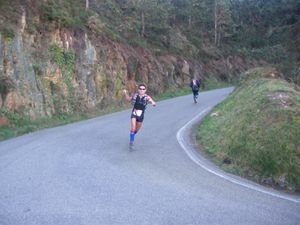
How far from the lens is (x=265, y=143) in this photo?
914 cm

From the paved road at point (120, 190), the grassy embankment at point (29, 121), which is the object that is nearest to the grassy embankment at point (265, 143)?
the paved road at point (120, 190)

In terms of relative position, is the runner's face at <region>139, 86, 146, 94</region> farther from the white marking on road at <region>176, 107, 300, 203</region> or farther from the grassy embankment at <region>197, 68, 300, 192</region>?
the grassy embankment at <region>197, 68, 300, 192</region>

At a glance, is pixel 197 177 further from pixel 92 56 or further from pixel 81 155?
pixel 92 56

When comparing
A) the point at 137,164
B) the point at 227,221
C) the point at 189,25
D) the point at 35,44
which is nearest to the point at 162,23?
the point at 189,25

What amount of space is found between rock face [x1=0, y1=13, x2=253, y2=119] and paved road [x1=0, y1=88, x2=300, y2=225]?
20.4 feet

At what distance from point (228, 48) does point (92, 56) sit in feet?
122

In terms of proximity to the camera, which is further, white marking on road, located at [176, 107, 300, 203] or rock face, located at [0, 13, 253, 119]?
rock face, located at [0, 13, 253, 119]

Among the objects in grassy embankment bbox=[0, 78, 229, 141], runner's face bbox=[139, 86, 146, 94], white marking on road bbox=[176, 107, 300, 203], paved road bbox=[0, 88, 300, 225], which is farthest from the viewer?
grassy embankment bbox=[0, 78, 229, 141]

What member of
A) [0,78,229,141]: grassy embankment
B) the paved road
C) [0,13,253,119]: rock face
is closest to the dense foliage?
[0,13,253,119]: rock face

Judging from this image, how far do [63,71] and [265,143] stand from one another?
14.8 m

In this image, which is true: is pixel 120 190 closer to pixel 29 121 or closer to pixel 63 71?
pixel 29 121

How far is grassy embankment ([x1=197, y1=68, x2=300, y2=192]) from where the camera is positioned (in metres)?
8.20

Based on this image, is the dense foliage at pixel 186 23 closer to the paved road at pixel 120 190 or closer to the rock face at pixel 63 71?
the rock face at pixel 63 71

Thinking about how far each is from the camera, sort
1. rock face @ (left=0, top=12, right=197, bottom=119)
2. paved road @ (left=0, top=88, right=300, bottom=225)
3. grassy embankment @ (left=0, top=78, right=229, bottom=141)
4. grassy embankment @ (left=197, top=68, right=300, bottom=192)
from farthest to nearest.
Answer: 1. rock face @ (left=0, top=12, right=197, bottom=119)
2. grassy embankment @ (left=0, top=78, right=229, bottom=141)
3. grassy embankment @ (left=197, top=68, right=300, bottom=192)
4. paved road @ (left=0, top=88, right=300, bottom=225)
